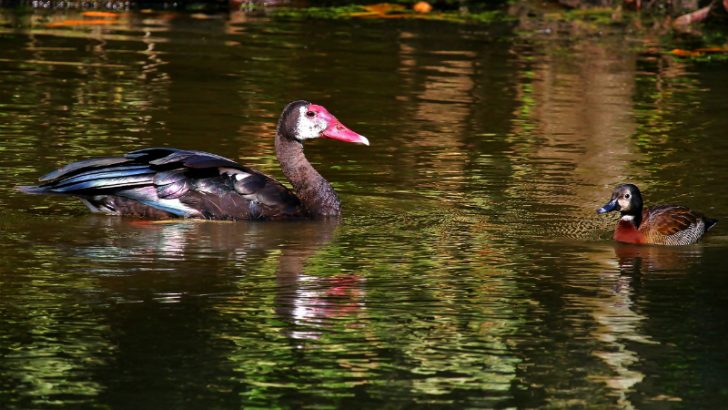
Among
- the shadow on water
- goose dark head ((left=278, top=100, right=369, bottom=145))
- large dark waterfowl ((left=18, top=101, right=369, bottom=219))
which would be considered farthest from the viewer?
goose dark head ((left=278, top=100, right=369, bottom=145))

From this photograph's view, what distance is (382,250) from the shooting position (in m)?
10.2

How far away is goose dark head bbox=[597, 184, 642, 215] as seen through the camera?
422 inches

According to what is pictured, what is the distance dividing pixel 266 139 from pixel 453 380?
7.16 m

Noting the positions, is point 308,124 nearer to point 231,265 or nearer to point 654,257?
point 231,265

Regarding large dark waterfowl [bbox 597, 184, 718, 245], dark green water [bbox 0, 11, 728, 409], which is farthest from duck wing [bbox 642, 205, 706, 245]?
dark green water [bbox 0, 11, 728, 409]

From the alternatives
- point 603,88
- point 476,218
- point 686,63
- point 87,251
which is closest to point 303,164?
point 476,218

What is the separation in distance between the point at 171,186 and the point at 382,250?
5.69 ft

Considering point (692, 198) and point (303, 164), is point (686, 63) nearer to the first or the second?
point (692, 198)

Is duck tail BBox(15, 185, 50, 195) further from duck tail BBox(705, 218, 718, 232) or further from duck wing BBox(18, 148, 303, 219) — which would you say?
duck tail BBox(705, 218, 718, 232)

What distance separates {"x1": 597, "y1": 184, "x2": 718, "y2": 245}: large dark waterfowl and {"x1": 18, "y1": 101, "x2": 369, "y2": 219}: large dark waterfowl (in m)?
1.94

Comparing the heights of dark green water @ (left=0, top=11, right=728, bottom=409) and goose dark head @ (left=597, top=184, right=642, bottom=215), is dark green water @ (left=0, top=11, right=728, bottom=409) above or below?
below

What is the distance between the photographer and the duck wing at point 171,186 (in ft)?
36.0

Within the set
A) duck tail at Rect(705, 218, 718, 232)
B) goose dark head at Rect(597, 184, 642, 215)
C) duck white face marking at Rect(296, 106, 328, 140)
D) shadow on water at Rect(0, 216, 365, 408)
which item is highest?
duck white face marking at Rect(296, 106, 328, 140)

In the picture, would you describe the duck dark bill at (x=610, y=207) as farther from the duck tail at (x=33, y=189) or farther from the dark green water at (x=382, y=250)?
the duck tail at (x=33, y=189)
